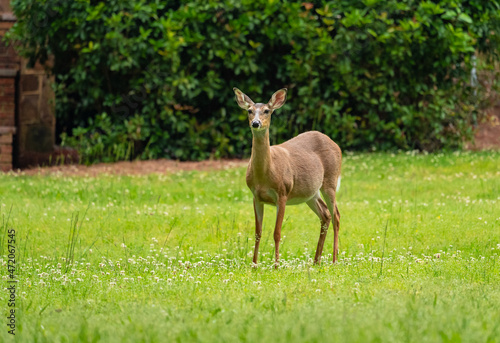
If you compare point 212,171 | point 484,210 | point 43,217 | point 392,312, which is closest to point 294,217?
point 484,210

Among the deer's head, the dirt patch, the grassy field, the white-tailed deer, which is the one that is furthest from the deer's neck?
the dirt patch

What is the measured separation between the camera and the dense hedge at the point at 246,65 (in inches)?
618

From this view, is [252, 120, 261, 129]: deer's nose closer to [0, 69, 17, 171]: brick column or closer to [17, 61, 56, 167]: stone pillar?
[0, 69, 17, 171]: brick column

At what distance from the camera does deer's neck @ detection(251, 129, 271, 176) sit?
751cm

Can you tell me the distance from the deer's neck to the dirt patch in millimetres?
7289

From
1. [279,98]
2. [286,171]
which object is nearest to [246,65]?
[279,98]

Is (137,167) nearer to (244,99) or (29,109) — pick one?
(29,109)

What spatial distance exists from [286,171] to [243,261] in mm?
1030

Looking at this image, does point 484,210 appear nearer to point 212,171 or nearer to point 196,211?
point 196,211

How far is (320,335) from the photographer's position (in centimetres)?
472

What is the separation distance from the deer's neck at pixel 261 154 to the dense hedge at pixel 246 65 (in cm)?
823

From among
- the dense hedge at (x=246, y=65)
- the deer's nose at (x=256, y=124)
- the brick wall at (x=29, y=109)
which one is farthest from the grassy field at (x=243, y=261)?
the brick wall at (x=29, y=109)

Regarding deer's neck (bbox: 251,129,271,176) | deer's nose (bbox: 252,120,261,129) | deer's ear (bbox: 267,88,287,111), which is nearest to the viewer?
deer's nose (bbox: 252,120,261,129)

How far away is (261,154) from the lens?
7.52 metres
